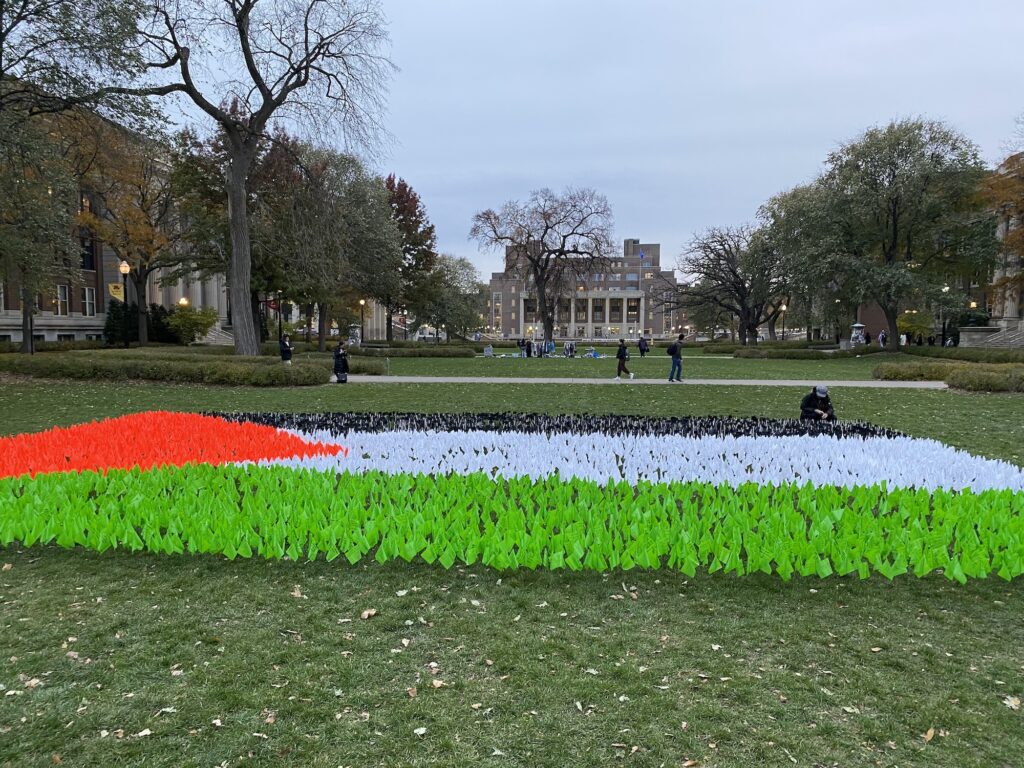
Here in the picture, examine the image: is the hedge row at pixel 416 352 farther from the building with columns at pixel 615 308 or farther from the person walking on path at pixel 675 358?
the building with columns at pixel 615 308

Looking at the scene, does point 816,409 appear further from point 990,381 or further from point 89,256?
point 89,256

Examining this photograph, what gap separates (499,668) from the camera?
11.1ft

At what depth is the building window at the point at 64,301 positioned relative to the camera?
44.8 meters

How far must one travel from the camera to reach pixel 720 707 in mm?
3023

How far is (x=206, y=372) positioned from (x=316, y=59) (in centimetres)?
1250

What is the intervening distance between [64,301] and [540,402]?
45817 mm

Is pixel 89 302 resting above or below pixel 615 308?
below

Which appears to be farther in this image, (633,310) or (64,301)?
(633,310)

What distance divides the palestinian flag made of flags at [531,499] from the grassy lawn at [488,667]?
207 mm

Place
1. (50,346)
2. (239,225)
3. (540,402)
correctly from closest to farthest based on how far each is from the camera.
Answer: (540,402) < (239,225) < (50,346)

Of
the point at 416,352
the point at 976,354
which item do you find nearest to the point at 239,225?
the point at 416,352

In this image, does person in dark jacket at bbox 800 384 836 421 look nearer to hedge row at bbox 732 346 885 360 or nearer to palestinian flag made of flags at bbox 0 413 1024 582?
palestinian flag made of flags at bbox 0 413 1024 582

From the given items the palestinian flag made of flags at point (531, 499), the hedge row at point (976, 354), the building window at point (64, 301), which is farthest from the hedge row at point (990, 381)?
the building window at point (64, 301)

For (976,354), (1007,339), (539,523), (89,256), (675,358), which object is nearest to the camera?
(539,523)
